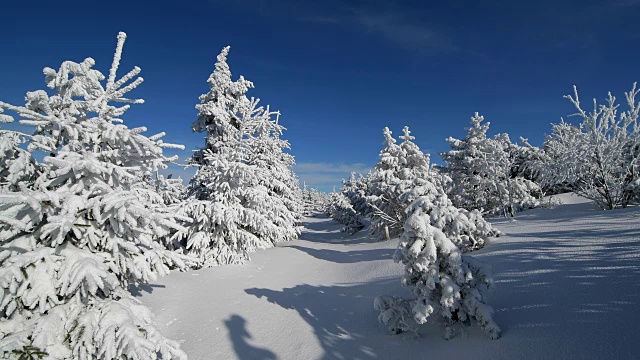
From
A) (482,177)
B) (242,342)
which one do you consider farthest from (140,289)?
(482,177)

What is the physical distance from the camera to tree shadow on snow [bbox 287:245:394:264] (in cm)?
1619

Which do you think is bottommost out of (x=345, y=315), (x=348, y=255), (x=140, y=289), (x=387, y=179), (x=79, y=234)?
(x=345, y=315)

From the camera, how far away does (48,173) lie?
5109 mm

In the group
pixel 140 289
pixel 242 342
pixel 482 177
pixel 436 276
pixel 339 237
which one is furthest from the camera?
pixel 339 237

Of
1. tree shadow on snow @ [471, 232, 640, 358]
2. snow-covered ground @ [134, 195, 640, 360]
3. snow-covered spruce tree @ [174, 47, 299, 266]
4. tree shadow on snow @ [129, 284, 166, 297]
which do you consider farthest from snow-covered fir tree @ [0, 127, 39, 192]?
tree shadow on snow @ [471, 232, 640, 358]

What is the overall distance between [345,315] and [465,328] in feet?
12.2

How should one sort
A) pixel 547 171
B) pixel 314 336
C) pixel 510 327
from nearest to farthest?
pixel 510 327 < pixel 314 336 < pixel 547 171

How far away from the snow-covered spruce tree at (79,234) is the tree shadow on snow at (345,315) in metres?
4.47

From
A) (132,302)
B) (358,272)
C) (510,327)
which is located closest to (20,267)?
(132,302)

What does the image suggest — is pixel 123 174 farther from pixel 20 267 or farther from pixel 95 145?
pixel 20 267

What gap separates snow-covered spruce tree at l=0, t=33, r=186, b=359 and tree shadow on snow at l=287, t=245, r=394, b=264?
12272 mm

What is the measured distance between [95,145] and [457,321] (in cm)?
846

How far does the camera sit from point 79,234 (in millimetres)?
4523

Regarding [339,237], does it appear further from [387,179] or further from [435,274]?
[435,274]
